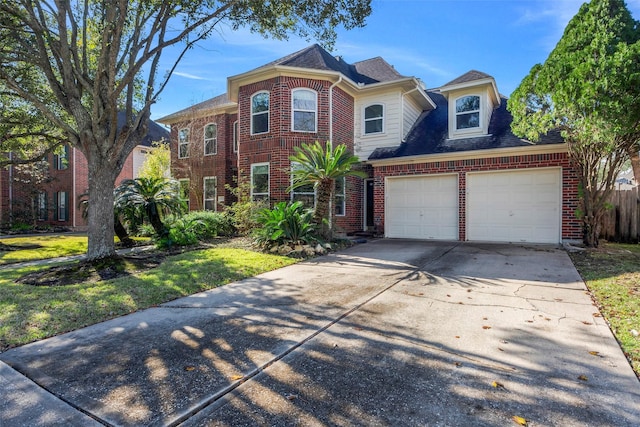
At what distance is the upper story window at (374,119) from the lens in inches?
518

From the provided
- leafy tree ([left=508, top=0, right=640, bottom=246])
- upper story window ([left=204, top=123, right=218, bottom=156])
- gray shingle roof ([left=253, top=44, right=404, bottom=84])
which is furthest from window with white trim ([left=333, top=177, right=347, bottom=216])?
upper story window ([left=204, top=123, right=218, bottom=156])

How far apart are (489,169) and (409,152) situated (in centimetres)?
268

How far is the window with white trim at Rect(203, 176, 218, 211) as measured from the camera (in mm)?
15922

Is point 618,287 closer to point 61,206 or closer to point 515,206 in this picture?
point 515,206

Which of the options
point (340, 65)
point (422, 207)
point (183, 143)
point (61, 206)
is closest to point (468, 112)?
point (422, 207)

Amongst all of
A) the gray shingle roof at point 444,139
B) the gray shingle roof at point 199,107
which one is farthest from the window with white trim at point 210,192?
the gray shingle roof at point 444,139

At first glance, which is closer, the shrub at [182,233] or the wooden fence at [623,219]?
the shrub at [182,233]

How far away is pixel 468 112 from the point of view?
1163 cm

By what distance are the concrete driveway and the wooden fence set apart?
24.0 ft

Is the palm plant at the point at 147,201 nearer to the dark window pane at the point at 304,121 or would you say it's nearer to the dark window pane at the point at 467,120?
the dark window pane at the point at 304,121

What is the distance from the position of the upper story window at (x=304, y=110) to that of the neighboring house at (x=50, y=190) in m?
10.9

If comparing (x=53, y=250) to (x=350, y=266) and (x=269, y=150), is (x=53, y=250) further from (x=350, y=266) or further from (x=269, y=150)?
(x=350, y=266)

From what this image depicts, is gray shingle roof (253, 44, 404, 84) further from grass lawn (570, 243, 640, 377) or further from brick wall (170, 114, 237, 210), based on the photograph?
grass lawn (570, 243, 640, 377)

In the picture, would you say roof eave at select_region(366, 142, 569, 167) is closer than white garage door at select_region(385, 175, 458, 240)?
Yes
